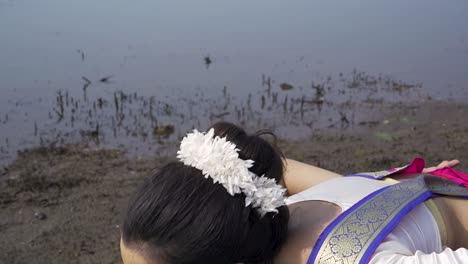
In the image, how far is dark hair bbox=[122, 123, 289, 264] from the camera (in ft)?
4.66

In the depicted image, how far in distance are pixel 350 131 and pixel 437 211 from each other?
3801mm

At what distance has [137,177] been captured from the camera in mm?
4242

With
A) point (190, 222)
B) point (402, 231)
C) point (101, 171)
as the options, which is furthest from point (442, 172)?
point (101, 171)

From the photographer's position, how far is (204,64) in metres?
7.57

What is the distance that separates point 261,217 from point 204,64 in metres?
6.19

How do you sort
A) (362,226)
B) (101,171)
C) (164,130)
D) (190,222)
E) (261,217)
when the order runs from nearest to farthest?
(190,222) → (261,217) → (362,226) → (101,171) → (164,130)

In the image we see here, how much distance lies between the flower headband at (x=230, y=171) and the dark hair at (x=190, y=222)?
0.02 meters

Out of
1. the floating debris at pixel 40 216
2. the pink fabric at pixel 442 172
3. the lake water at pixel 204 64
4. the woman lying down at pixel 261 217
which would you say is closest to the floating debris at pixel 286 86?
the lake water at pixel 204 64

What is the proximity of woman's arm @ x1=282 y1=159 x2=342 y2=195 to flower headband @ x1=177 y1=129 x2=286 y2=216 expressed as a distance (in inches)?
32.0

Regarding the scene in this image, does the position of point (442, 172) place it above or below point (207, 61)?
above

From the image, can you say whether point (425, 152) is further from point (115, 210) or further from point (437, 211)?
point (437, 211)

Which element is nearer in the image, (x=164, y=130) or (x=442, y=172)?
(x=442, y=172)

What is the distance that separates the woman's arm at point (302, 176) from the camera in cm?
236

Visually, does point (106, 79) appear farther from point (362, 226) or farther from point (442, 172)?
point (362, 226)
